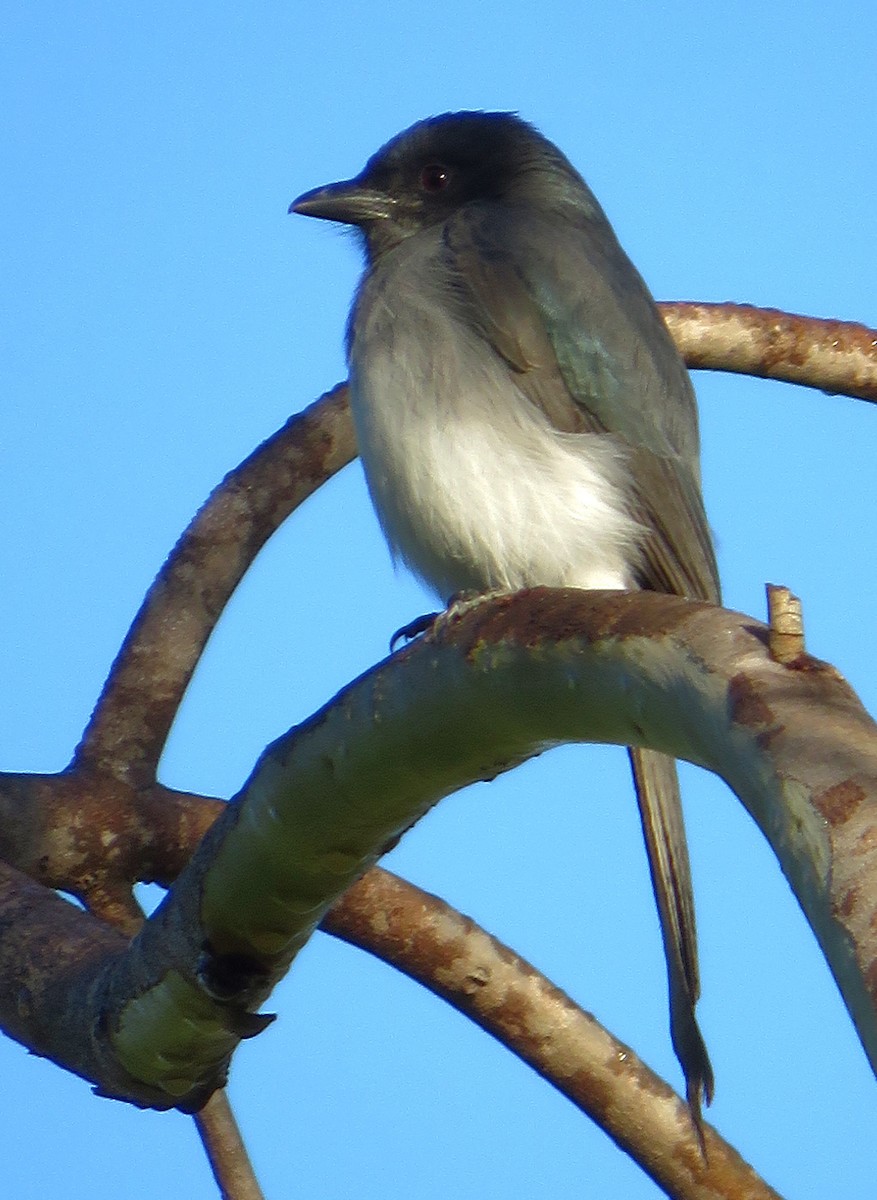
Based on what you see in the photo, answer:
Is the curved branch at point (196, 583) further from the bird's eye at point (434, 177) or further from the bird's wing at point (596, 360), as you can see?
the bird's wing at point (596, 360)

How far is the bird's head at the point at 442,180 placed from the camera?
5.12 metres

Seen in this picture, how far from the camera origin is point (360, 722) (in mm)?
3041

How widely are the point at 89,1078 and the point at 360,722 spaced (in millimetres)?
1261

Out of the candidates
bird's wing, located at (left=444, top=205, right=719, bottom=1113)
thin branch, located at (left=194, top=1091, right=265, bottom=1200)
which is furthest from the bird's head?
thin branch, located at (left=194, top=1091, right=265, bottom=1200)

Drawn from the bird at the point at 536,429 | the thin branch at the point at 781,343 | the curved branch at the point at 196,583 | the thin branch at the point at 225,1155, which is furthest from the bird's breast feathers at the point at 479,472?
the thin branch at the point at 781,343

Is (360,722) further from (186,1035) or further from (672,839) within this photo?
(672,839)

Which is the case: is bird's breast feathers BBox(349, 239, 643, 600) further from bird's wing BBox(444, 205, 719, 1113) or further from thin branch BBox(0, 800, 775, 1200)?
thin branch BBox(0, 800, 775, 1200)

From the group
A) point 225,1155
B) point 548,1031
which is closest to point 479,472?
point 548,1031

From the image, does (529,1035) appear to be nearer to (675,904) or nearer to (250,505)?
(675,904)

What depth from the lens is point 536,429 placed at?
4.14 meters

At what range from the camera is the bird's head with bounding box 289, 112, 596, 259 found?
5.12 m

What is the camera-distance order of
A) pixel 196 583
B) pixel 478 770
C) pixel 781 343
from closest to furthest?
1. pixel 478 770
2. pixel 196 583
3. pixel 781 343

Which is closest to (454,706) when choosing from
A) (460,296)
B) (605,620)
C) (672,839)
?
(605,620)

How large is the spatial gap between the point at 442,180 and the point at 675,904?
239cm
